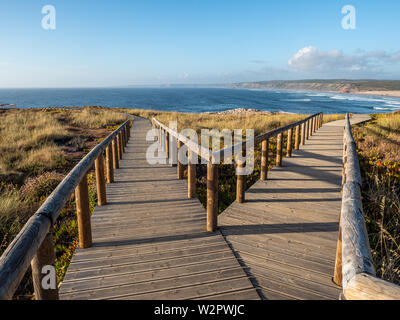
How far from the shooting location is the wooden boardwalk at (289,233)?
266 cm

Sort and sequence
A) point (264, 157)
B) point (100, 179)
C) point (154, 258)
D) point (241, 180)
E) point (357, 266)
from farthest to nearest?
1. point (264, 157)
2. point (241, 180)
3. point (100, 179)
4. point (154, 258)
5. point (357, 266)

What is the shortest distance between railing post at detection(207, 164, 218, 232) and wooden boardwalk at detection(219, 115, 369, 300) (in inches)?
8.7

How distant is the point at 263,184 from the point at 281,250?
8.78 feet

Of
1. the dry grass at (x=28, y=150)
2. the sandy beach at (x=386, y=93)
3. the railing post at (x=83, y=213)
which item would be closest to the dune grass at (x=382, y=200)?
the railing post at (x=83, y=213)

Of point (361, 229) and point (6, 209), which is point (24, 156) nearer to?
point (6, 209)

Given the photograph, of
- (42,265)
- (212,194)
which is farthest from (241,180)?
(42,265)

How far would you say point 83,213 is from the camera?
323 cm

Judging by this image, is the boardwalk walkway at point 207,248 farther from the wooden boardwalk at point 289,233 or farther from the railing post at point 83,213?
the railing post at point 83,213

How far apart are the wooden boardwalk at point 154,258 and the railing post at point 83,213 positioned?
0.13m

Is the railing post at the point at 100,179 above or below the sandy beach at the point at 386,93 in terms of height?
below

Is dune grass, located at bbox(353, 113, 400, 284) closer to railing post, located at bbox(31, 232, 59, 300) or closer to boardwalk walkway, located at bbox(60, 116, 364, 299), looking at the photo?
boardwalk walkway, located at bbox(60, 116, 364, 299)

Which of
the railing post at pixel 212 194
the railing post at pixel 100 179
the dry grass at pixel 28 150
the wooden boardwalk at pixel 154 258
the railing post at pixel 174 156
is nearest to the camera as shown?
the wooden boardwalk at pixel 154 258

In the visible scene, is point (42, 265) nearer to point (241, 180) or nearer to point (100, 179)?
point (100, 179)

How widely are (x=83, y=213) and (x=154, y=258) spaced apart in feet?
3.56
